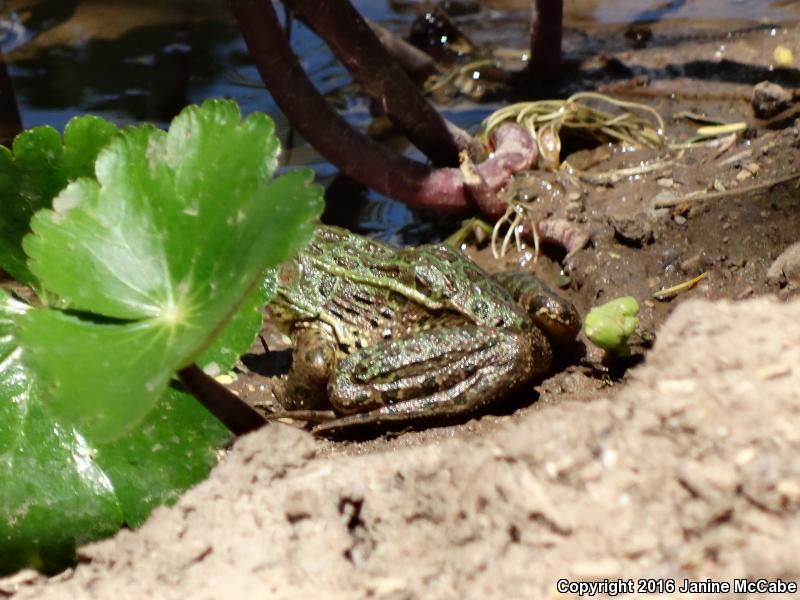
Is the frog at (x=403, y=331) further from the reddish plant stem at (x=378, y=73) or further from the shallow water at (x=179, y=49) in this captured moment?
the shallow water at (x=179, y=49)

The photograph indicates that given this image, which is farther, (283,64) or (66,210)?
(283,64)

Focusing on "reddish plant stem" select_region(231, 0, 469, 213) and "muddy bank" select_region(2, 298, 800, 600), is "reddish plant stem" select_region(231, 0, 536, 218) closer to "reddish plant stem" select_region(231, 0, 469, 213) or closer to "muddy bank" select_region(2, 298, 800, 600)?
"reddish plant stem" select_region(231, 0, 469, 213)

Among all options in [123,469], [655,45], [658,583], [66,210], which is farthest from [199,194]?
[655,45]

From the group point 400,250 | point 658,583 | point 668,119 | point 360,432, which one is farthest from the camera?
point 668,119

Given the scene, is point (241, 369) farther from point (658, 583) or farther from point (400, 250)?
point (658, 583)

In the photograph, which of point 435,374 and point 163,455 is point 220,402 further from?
point 435,374

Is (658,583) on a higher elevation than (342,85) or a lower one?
higher
